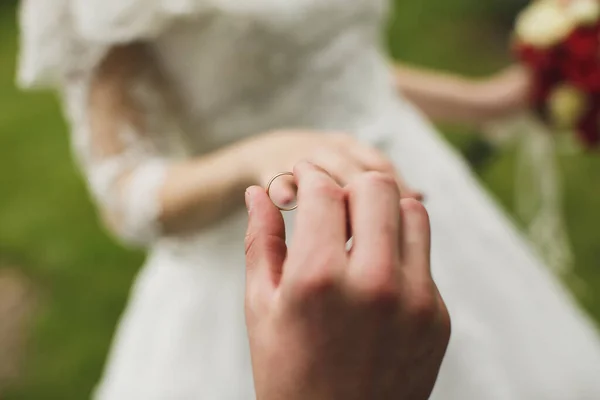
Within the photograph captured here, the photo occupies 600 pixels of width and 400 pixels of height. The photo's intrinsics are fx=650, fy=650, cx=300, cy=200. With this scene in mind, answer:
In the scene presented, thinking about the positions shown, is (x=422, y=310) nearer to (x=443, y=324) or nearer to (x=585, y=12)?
(x=443, y=324)

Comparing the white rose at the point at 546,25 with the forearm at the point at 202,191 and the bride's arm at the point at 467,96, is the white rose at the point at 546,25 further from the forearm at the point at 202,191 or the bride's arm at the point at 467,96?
the forearm at the point at 202,191

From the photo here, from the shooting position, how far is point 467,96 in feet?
3.41

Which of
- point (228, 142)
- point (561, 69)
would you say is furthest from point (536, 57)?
point (228, 142)

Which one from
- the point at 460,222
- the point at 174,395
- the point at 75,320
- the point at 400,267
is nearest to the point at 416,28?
the point at 75,320

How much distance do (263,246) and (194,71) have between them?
1.24 feet

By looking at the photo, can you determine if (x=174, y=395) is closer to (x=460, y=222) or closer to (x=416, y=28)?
(x=460, y=222)

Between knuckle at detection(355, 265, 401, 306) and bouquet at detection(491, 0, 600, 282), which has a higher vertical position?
knuckle at detection(355, 265, 401, 306)

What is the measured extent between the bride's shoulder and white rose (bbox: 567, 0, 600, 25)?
533mm

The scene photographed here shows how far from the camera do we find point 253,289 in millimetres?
369

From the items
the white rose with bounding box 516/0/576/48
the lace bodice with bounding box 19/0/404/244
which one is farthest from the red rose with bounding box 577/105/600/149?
the lace bodice with bounding box 19/0/404/244

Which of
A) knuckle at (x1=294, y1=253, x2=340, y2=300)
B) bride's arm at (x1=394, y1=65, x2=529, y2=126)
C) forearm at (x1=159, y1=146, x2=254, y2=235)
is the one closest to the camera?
knuckle at (x1=294, y1=253, x2=340, y2=300)

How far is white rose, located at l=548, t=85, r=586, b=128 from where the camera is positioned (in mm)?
935

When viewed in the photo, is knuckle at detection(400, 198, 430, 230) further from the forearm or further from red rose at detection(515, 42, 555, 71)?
red rose at detection(515, 42, 555, 71)

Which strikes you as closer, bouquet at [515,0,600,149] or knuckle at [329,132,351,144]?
knuckle at [329,132,351,144]
